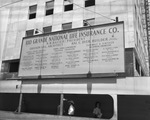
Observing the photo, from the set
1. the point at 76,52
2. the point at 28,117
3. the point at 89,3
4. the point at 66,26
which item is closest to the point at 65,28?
the point at 66,26

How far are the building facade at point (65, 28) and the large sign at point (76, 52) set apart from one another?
34.3 inches

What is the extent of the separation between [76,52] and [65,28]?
4.97 meters

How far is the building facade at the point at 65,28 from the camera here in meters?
14.9

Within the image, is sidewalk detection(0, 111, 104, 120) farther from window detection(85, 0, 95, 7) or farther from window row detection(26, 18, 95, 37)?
window detection(85, 0, 95, 7)

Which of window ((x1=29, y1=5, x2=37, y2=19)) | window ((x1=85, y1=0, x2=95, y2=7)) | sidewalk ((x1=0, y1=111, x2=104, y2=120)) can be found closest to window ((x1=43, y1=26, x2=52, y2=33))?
window ((x1=29, y1=5, x2=37, y2=19))

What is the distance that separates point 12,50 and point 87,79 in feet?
37.0

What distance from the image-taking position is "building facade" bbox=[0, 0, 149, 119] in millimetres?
14914

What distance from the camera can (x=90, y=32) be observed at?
15422 mm

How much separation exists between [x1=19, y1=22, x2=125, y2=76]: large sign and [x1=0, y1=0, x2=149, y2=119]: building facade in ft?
2.86

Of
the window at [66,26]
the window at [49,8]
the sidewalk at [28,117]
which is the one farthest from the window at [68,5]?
the sidewalk at [28,117]

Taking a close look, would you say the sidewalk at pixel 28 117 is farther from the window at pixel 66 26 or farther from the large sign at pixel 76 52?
the window at pixel 66 26

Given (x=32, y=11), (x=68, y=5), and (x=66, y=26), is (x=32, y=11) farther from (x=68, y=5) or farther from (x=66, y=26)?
(x=66, y=26)

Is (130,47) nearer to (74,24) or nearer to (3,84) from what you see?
(74,24)

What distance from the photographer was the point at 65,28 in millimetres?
19547
